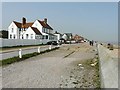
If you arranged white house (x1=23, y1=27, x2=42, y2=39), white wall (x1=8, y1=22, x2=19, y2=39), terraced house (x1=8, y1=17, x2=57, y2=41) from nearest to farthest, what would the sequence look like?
white house (x1=23, y1=27, x2=42, y2=39)
terraced house (x1=8, y1=17, x2=57, y2=41)
white wall (x1=8, y1=22, x2=19, y2=39)

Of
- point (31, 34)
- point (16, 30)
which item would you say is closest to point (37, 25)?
point (16, 30)

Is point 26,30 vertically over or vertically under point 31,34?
over

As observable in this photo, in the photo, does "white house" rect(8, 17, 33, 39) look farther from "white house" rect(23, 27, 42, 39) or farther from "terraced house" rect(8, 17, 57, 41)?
"white house" rect(23, 27, 42, 39)

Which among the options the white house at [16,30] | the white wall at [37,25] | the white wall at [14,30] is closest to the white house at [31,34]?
the white house at [16,30]

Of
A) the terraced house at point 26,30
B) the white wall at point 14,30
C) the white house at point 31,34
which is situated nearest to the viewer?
the white house at point 31,34

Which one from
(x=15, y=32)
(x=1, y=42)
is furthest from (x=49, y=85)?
(x=15, y=32)

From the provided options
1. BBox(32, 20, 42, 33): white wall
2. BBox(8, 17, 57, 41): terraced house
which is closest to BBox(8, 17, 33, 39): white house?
BBox(8, 17, 57, 41): terraced house

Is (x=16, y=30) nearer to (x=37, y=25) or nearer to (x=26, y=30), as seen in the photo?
(x=26, y=30)

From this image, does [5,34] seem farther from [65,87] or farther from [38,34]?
[65,87]

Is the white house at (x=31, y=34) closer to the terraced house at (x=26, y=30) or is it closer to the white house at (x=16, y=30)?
the terraced house at (x=26, y=30)

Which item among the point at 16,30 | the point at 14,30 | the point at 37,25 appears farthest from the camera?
the point at 37,25

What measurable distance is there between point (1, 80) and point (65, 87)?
302cm

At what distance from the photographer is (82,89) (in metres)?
8.85

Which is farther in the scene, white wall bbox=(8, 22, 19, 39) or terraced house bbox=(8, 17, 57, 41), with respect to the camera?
white wall bbox=(8, 22, 19, 39)
